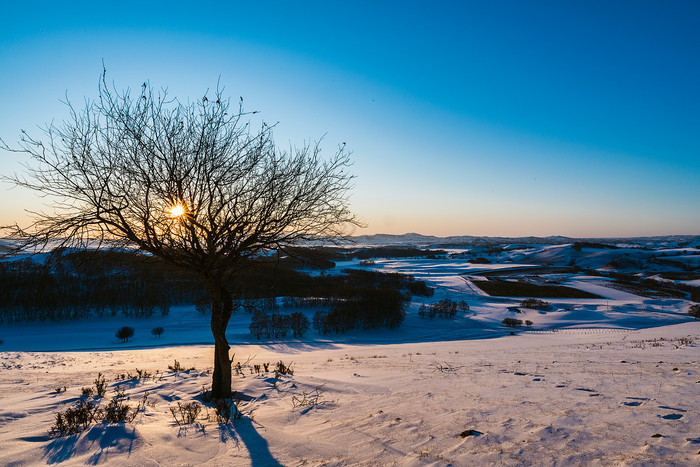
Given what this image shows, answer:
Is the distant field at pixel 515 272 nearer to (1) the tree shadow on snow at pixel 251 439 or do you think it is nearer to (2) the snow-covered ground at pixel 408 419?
(2) the snow-covered ground at pixel 408 419

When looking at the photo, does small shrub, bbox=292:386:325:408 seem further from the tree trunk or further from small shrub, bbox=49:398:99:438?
small shrub, bbox=49:398:99:438

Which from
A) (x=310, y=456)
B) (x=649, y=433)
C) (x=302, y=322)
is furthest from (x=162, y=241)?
(x=302, y=322)

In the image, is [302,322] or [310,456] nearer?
[310,456]

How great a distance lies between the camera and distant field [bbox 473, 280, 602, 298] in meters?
62.6

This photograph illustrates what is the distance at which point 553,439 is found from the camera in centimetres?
426

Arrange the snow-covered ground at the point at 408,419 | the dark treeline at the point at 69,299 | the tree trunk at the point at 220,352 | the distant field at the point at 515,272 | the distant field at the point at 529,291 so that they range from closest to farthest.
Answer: the snow-covered ground at the point at 408,419 < the tree trunk at the point at 220,352 < the dark treeline at the point at 69,299 < the distant field at the point at 529,291 < the distant field at the point at 515,272

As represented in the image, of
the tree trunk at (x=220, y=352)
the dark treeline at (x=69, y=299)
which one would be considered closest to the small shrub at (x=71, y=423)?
the tree trunk at (x=220, y=352)

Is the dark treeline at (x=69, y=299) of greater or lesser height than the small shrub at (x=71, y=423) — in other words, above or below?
below

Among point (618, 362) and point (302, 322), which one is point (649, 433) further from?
point (302, 322)

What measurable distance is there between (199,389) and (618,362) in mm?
11956

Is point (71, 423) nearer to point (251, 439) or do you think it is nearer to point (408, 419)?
point (251, 439)

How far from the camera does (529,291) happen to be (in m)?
67.9

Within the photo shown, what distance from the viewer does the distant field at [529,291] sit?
62.6 m

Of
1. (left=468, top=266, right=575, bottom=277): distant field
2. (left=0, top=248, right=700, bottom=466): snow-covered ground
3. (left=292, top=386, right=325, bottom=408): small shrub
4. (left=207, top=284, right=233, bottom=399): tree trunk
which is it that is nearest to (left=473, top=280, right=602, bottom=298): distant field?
(left=468, top=266, right=575, bottom=277): distant field
